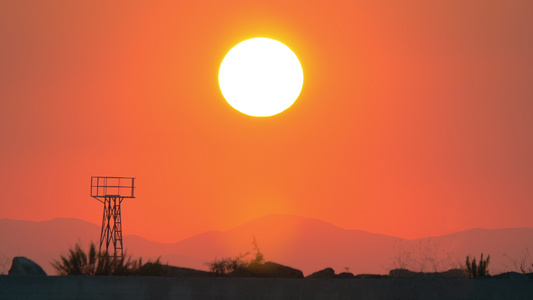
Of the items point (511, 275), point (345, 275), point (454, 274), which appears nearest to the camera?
point (511, 275)

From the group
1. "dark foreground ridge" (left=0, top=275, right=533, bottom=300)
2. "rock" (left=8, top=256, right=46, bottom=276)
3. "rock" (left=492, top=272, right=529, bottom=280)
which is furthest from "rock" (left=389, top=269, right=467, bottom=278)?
"rock" (left=8, top=256, right=46, bottom=276)

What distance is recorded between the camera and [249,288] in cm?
1847

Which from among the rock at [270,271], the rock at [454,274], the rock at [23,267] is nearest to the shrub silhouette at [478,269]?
the rock at [454,274]

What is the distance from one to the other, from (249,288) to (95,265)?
6.08 metres

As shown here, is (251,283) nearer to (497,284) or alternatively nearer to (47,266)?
(497,284)

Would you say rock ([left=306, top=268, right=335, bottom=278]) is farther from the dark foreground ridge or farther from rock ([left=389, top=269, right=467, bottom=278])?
the dark foreground ridge

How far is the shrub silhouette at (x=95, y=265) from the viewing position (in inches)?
875

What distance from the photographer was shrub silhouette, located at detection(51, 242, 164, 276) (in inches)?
→ 875

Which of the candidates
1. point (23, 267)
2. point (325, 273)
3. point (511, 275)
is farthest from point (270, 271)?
point (23, 267)

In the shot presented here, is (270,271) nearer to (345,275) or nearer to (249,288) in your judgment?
(345,275)

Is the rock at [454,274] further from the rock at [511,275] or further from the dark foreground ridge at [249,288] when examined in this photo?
the dark foreground ridge at [249,288]

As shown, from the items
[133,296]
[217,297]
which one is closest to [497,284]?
[217,297]

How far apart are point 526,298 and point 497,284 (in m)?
0.78

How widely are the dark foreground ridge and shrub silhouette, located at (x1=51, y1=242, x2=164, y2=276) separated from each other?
13.6ft
